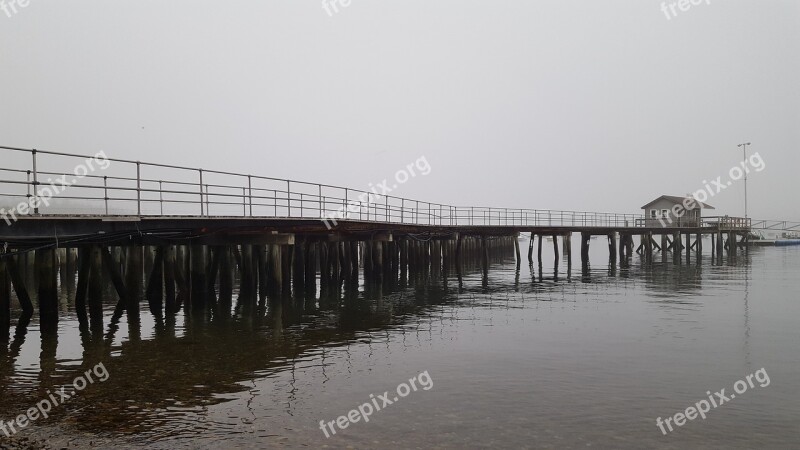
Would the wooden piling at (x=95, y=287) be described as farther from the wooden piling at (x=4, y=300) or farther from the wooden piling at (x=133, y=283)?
the wooden piling at (x=4, y=300)

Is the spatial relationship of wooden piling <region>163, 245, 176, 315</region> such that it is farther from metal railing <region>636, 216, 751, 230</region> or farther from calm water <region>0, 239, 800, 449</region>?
metal railing <region>636, 216, 751, 230</region>

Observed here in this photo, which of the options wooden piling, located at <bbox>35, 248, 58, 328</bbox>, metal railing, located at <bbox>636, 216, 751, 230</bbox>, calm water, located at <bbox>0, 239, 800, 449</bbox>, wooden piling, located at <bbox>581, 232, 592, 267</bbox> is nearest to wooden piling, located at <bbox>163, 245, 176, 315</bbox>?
calm water, located at <bbox>0, 239, 800, 449</bbox>

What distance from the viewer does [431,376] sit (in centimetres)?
1045

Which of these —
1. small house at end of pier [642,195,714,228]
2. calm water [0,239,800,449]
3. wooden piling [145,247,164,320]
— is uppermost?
A: small house at end of pier [642,195,714,228]

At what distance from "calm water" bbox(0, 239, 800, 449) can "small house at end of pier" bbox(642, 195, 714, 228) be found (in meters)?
37.9

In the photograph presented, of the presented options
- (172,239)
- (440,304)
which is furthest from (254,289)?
(440,304)

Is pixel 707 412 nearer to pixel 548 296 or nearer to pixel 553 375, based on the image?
pixel 553 375

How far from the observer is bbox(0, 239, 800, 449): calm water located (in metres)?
7.48

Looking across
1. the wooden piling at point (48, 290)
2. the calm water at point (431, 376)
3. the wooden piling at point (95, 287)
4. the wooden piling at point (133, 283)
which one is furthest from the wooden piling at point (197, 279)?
the wooden piling at point (48, 290)

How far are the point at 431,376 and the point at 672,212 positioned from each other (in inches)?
2029

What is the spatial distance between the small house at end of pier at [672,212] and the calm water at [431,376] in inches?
1490

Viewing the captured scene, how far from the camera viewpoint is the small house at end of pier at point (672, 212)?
183 ft

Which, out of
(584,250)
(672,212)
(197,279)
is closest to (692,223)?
(672,212)

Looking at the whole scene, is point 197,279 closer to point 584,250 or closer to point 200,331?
point 200,331
